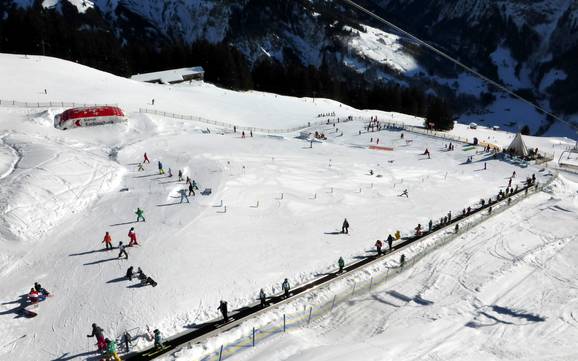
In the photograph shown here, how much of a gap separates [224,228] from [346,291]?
8907 mm

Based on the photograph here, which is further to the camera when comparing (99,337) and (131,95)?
(131,95)

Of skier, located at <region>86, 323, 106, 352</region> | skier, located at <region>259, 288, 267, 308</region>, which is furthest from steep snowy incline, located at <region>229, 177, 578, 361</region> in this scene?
skier, located at <region>86, 323, 106, 352</region>

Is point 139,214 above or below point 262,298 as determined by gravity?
above

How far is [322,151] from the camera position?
42531 mm


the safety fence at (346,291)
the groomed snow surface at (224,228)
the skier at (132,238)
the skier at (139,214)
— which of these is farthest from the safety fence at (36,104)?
the safety fence at (346,291)

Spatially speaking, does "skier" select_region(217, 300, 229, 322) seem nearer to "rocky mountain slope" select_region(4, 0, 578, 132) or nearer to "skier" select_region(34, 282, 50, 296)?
"skier" select_region(34, 282, 50, 296)

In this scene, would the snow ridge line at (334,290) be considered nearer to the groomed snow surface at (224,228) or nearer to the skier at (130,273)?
the groomed snow surface at (224,228)

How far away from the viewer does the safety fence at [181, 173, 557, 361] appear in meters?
14.8

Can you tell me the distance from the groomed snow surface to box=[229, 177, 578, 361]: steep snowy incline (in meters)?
0.11

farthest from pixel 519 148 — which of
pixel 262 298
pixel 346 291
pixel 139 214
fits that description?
pixel 139 214

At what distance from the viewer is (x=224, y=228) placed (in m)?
23.8

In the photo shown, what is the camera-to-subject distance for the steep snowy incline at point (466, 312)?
14.2m

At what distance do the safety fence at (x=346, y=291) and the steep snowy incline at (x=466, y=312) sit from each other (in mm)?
368

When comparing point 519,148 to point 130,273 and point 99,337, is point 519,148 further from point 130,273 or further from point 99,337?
point 99,337
